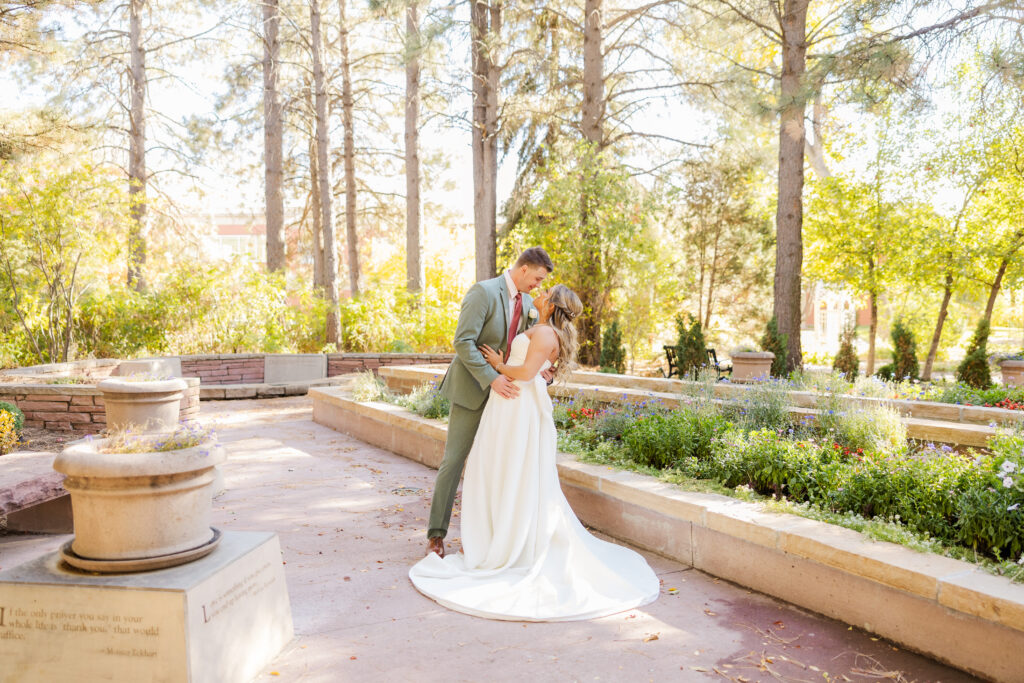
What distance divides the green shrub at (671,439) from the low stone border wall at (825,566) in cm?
45

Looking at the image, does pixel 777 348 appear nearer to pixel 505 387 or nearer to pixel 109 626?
pixel 505 387

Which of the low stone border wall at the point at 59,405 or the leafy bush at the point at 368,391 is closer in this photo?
the low stone border wall at the point at 59,405

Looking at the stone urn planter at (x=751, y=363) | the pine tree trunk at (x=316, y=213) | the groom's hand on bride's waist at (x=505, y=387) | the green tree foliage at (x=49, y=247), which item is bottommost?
the stone urn planter at (x=751, y=363)

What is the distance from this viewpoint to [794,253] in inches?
500

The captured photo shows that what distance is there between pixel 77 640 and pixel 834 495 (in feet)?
12.7

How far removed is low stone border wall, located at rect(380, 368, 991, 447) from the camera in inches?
210

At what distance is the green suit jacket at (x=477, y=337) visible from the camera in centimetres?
443

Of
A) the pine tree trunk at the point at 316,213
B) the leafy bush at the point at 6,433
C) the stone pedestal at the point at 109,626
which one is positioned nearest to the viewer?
the stone pedestal at the point at 109,626

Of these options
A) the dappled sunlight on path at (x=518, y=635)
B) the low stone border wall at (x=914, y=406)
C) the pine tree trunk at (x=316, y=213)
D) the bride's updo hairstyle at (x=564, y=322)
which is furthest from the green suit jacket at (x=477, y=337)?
the pine tree trunk at (x=316, y=213)

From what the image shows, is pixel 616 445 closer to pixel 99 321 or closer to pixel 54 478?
pixel 54 478

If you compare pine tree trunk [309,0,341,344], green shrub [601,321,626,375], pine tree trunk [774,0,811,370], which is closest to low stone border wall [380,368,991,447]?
green shrub [601,321,626,375]

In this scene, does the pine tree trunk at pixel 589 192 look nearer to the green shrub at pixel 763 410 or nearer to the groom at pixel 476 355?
the green shrub at pixel 763 410

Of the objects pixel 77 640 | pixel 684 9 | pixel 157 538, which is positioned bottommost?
pixel 77 640

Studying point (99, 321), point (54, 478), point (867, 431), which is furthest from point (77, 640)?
point (99, 321)
